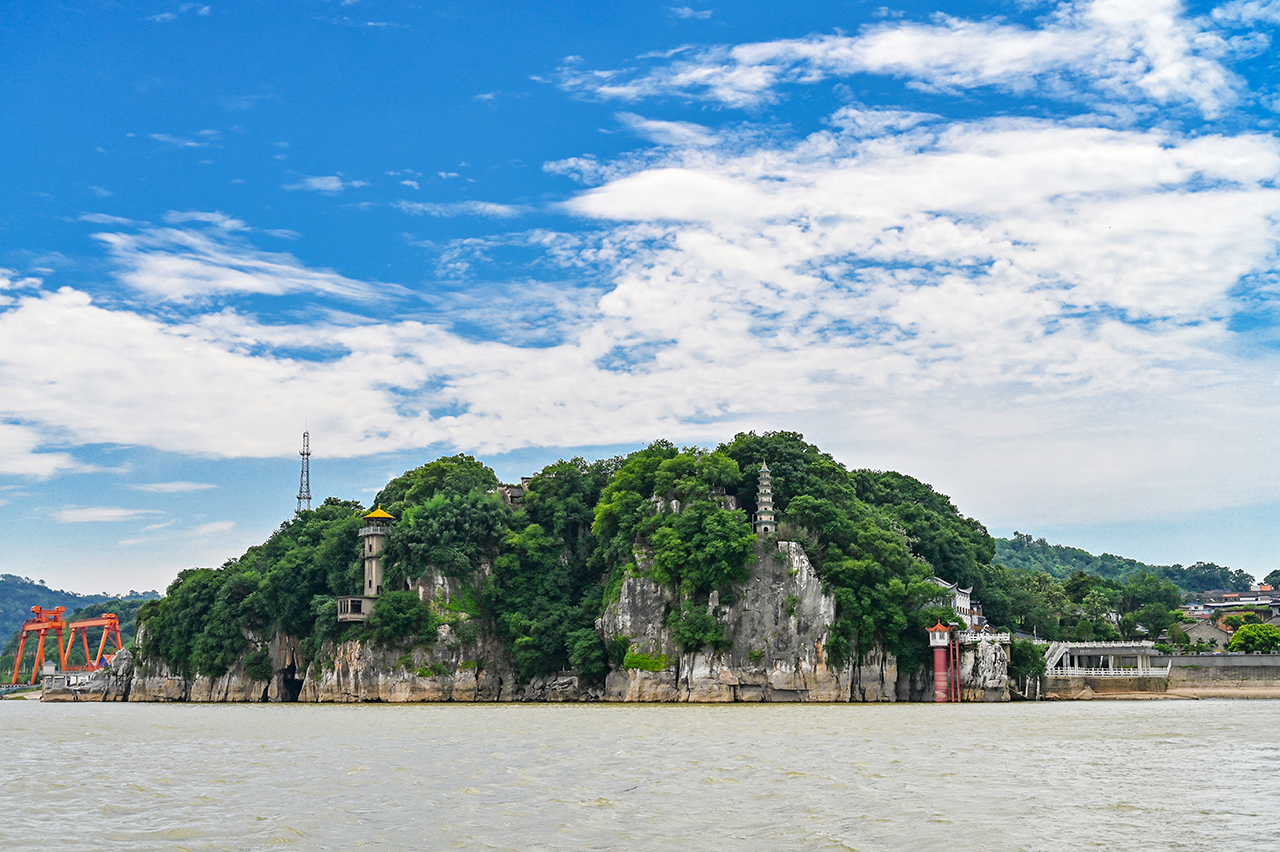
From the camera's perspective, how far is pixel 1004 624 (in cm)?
8688

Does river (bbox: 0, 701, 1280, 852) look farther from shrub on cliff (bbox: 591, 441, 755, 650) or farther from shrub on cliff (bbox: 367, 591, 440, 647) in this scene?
shrub on cliff (bbox: 367, 591, 440, 647)

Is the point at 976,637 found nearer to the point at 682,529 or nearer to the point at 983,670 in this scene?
the point at 983,670

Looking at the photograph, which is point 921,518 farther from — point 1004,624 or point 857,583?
point 857,583

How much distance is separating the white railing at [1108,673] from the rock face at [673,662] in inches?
321

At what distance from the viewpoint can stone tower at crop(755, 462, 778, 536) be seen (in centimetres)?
7662

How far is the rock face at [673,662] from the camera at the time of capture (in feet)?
234

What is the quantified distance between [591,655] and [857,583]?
18980 mm

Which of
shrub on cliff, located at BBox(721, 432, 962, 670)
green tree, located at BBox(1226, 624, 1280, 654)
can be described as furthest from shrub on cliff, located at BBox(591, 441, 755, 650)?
green tree, located at BBox(1226, 624, 1280, 654)

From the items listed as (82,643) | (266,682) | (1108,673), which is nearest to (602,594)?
(266,682)

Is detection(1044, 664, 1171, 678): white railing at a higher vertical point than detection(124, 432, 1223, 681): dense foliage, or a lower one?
lower

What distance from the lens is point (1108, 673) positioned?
7856 centimetres

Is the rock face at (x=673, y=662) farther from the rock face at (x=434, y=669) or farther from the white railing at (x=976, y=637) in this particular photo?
the white railing at (x=976, y=637)

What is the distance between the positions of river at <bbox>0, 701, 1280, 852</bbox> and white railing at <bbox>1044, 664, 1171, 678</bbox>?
35627 mm

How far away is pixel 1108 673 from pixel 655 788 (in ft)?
210
